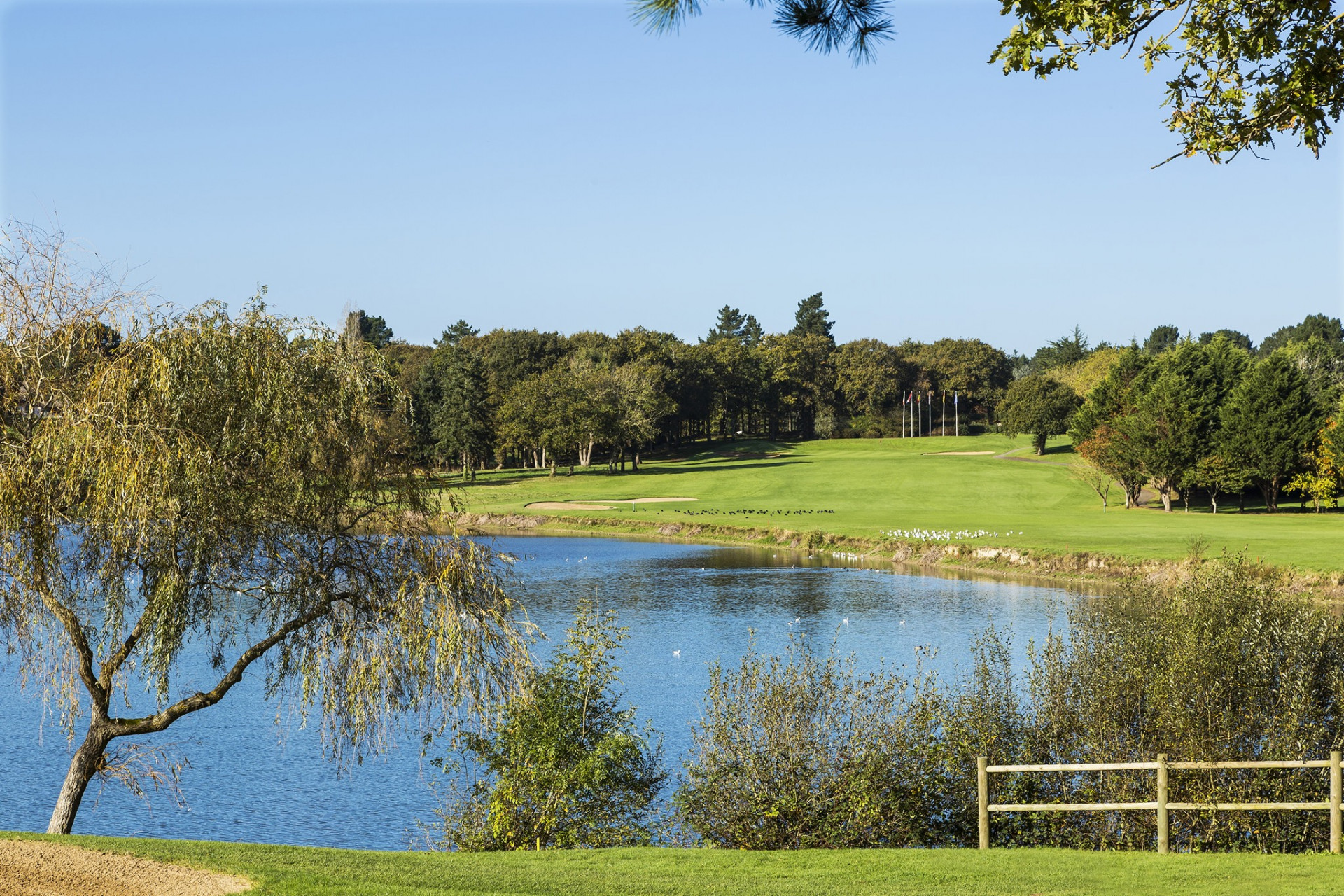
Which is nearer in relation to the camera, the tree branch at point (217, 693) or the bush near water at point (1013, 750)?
the tree branch at point (217, 693)

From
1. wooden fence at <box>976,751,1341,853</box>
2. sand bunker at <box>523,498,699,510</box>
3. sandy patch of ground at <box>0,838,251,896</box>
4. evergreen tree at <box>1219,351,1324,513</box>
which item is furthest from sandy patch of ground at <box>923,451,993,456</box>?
sandy patch of ground at <box>0,838,251,896</box>

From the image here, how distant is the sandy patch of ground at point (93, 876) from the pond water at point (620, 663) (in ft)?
23.2

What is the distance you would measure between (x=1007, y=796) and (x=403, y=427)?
1078 cm

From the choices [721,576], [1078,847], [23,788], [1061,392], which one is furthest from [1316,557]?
[1061,392]

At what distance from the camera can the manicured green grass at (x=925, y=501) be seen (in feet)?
159

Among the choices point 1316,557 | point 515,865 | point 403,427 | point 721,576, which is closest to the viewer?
point 515,865

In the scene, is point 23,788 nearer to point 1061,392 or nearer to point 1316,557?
point 1316,557

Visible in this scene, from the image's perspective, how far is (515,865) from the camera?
13.2 metres

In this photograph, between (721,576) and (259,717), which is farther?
(721,576)

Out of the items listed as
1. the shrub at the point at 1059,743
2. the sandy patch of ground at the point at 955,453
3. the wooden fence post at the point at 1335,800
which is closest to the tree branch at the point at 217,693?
the shrub at the point at 1059,743

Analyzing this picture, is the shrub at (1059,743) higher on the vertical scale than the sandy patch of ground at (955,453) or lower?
lower

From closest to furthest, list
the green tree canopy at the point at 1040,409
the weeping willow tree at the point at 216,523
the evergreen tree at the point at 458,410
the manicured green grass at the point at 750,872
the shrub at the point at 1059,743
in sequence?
the manicured green grass at the point at 750,872, the weeping willow tree at the point at 216,523, the shrub at the point at 1059,743, the evergreen tree at the point at 458,410, the green tree canopy at the point at 1040,409

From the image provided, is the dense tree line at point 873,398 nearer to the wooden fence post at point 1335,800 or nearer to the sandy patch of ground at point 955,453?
the sandy patch of ground at point 955,453

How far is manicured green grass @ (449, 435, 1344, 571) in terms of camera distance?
159 ft
